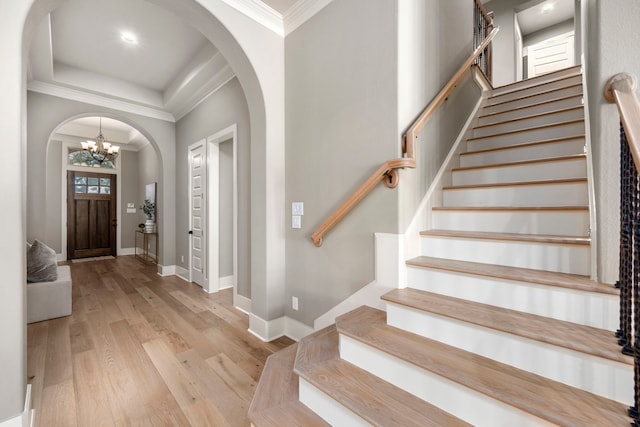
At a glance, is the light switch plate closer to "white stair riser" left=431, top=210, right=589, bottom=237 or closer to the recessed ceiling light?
"white stair riser" left=431, top=210, right=589, bottom=237

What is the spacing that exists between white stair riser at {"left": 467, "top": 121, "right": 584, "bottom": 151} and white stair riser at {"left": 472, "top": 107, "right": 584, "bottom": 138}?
0.67ft

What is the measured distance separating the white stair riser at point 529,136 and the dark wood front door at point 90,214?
348 inches

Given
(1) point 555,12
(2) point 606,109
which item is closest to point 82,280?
(2) point 606,109

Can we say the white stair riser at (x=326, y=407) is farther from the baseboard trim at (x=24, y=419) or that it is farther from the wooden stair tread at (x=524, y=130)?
the wooden stair tread at (x=524, y=130)

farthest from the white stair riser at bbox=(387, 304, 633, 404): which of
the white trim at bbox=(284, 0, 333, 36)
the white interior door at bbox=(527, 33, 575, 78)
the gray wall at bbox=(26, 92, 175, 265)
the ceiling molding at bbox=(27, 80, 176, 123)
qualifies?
the white interior door at bbox=(527, 33, 575, 78)

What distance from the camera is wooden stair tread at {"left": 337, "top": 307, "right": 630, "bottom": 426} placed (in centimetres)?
95

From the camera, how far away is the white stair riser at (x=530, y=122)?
8.77 ft

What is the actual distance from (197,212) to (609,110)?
4849 mm

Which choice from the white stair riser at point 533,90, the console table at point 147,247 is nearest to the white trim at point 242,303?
the console table at point 147,247

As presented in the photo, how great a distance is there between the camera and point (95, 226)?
718 cm

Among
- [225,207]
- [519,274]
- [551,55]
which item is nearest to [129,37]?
[225,207]

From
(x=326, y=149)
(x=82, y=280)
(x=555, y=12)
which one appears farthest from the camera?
(x=555, y=12)

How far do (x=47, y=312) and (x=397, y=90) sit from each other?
4.54m

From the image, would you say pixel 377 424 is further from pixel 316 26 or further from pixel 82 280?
pixel 82 280
